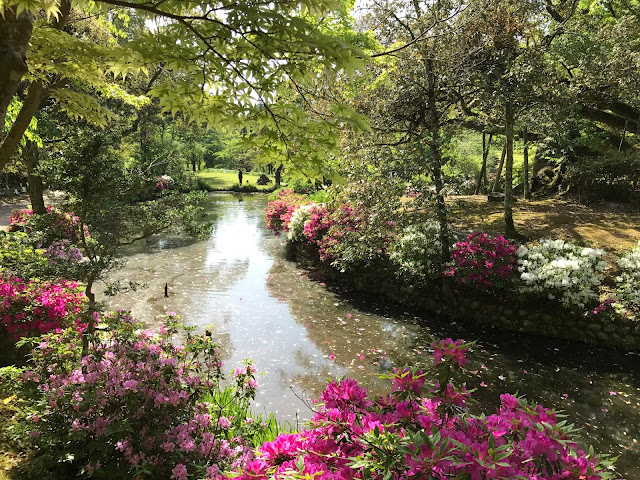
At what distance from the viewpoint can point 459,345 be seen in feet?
6.77

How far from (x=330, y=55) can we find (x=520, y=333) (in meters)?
7.63

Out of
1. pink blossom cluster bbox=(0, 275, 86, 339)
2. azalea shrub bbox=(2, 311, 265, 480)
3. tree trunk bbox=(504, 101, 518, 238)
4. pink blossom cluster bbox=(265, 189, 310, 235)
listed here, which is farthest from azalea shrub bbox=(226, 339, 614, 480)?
pink blossom cluster bbox=(265, 189, 310, 235)

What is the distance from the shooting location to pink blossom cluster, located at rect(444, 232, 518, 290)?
8.00m

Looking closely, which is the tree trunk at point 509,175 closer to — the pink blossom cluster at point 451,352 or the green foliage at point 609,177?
the green foliage at point 609,177

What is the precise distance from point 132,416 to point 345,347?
4.89 meters

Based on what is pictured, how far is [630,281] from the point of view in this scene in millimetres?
7012

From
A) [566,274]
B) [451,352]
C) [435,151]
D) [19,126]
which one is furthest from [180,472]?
[566,274]

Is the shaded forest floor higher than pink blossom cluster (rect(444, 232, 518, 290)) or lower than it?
higher

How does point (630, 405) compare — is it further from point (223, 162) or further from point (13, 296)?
point (223, 162)

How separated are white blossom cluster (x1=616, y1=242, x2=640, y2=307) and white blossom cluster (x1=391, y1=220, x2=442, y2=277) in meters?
3.57

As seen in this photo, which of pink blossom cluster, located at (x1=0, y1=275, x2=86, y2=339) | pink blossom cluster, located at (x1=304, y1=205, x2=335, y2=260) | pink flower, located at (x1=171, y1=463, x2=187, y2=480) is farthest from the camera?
pink blossom cluster, located at (x1=304, y1=205, x2=335, y2=260)

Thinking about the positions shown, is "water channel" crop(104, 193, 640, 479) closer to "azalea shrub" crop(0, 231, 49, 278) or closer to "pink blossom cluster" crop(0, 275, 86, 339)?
"pink blossom cluster" crop(0, 275, 86, 339)

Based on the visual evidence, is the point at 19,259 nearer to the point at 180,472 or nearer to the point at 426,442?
the point at 180,472

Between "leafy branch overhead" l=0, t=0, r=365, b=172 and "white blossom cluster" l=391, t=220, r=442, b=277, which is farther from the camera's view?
"white blossom cluster" l=391, t=220, r=442, b=277
